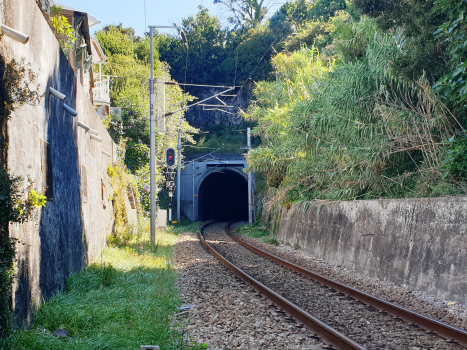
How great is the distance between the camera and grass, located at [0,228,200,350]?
4266 mm

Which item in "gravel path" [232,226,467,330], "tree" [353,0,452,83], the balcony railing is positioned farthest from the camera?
the balcony railing

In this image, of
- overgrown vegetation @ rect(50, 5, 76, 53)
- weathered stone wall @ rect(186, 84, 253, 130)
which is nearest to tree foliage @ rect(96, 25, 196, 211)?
weathered stone wall @ rect(186, 84, 253, 130)

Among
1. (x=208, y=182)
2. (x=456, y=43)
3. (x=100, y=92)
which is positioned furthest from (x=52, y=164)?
(x=208, y=182)

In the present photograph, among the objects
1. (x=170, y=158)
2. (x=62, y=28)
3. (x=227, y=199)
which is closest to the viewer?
(x=62, y=28)

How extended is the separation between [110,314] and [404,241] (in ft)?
16.7

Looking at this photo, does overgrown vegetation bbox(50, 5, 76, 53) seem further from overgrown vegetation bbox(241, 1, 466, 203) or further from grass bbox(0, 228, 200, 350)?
overgrown vegetation bbox(241, 1, 466, 203)

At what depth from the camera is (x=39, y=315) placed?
504 centimetres

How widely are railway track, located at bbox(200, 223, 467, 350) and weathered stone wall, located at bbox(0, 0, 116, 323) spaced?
10.4 feet

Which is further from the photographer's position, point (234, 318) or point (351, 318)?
point (234, 318)

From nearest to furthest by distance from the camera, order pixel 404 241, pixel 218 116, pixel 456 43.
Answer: pixel 456 43
pixel 404 241
pixel 218 116

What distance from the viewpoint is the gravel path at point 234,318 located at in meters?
4.52

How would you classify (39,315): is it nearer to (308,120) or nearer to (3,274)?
(3,274)

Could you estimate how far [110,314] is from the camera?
17.8 feet

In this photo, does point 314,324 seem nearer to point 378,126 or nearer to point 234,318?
point 234,318
